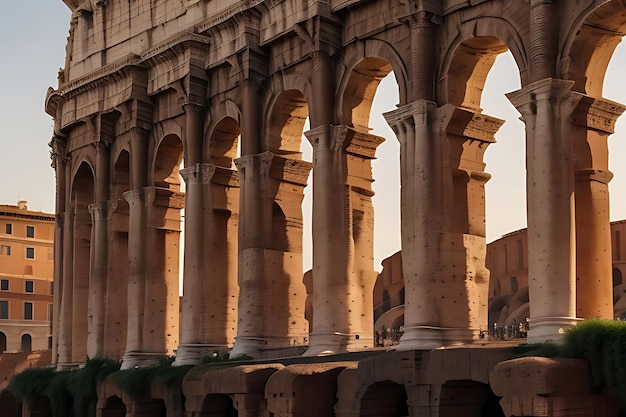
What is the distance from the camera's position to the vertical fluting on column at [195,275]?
26.4 m

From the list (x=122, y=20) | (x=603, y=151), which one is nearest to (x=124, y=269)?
(x=122, y=20)

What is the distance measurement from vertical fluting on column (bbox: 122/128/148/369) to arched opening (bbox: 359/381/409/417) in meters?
9.77

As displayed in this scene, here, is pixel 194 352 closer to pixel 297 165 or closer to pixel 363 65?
pixel 297 165

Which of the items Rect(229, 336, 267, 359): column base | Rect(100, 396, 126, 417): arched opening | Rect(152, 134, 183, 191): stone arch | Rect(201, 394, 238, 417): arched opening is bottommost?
Rect(100, 396, 126, 417): arched opening

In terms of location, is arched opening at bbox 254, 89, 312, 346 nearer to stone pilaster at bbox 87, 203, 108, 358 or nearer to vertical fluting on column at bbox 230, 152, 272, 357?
vertical fluting on column at bbox 230, 152, 272, 357

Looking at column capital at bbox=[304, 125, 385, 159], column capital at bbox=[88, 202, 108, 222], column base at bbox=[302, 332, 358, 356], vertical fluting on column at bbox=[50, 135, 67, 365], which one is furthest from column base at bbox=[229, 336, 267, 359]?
vertical fluting on column at bbox=[50, 135, 67, 365]

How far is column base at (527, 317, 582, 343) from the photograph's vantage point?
1811cm

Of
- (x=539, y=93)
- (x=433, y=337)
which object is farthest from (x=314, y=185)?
(x=539, y=93)

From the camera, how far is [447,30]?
21344 mm

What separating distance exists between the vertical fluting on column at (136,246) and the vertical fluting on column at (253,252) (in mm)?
4075

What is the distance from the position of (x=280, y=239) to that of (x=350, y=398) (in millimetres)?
6662

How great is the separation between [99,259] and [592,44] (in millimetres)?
15943

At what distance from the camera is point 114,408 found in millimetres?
27266

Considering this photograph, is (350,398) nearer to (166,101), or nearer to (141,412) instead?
(141,412)
